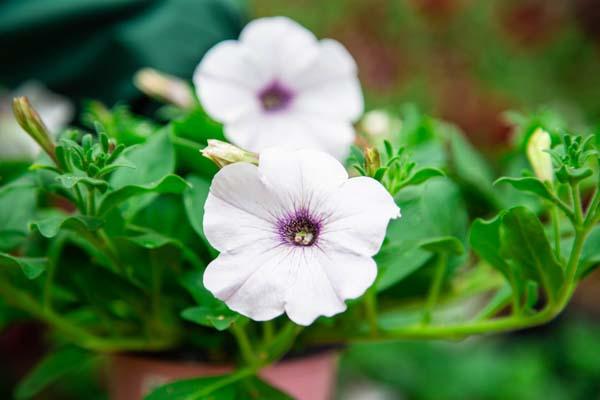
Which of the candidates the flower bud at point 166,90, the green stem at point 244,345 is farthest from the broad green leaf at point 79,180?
the flower bud at point 166,90

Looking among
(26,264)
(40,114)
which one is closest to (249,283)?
(26,264)

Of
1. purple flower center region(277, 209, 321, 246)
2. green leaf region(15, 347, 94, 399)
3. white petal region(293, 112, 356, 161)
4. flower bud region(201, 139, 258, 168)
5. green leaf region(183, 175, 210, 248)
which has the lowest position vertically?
green leaf region(15, 347, 94, 399)

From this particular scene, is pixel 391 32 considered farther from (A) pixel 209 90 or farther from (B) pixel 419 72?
(A) pixel 209 90

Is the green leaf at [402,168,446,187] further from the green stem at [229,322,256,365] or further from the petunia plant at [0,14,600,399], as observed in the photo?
the green stem at [229,322,256,365]

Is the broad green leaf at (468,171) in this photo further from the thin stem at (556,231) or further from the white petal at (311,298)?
the white petal at (311,298)

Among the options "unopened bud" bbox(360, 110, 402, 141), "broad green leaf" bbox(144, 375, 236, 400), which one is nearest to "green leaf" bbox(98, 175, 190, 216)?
"broad green leaf" bbox(144, 375, 236, 400)

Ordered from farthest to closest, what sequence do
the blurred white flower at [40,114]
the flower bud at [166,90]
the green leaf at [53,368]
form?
the blurred white flower at [40,114], the flower bud at [166,90], the green leaf at [53,368]
